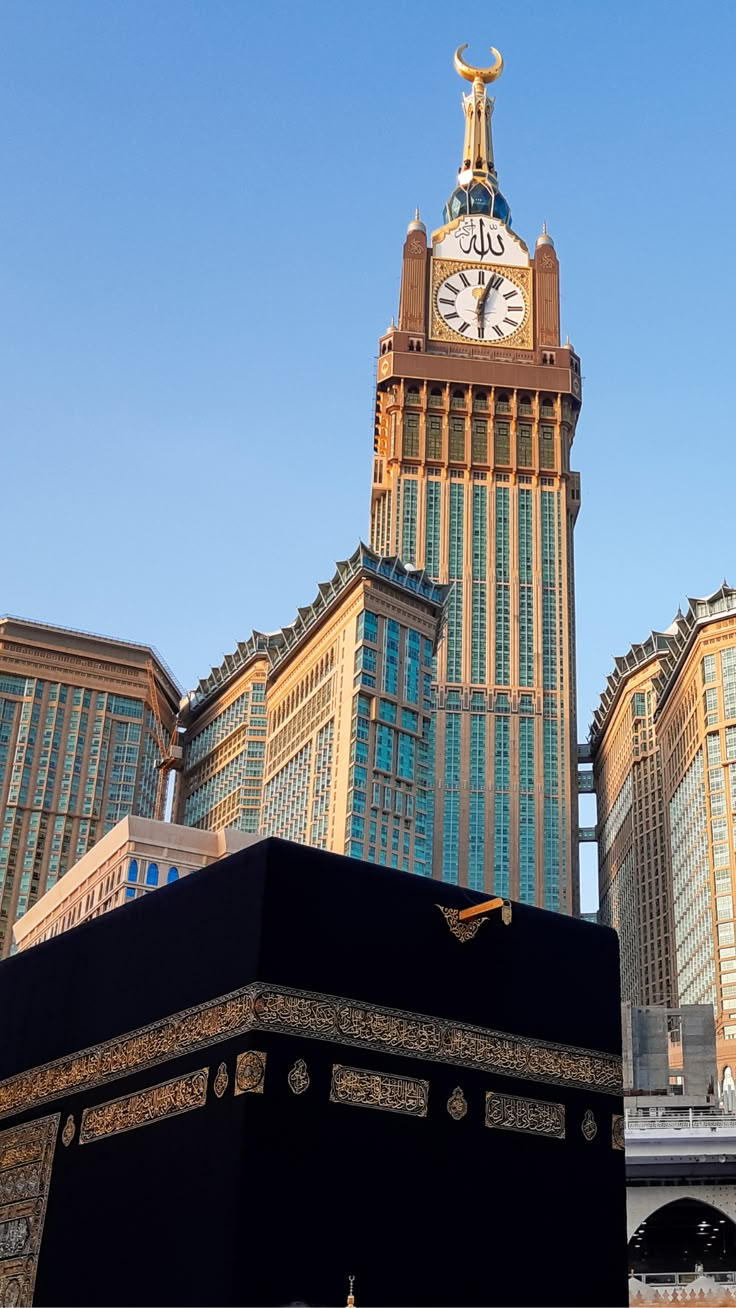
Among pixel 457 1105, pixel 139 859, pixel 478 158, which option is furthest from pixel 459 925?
pixel 478 158

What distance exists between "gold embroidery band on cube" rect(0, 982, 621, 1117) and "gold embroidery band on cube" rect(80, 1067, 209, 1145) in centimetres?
21

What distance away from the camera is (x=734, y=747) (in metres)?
69.0

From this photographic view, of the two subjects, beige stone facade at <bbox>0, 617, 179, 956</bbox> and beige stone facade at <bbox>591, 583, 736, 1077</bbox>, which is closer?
beige stone facade at <bbox>591, 583, 736, 1077</bbox>

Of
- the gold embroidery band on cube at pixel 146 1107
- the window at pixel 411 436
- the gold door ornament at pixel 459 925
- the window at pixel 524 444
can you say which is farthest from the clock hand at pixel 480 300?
the gold embroidery band on cube at pixel 146 1107

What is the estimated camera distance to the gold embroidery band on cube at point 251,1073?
1112cm

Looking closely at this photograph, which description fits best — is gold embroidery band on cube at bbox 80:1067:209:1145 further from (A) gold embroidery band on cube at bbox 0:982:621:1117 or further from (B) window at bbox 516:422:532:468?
(B) window at bbox 516:422:532:468

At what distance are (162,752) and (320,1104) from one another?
257 ft

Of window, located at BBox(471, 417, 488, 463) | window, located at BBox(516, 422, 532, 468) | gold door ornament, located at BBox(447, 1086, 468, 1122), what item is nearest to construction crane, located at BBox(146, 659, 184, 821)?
window, located at BBox(471, 417, 488, 463)

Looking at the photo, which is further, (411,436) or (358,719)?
(411,436)

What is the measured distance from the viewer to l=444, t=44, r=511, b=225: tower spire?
9431 centimetres

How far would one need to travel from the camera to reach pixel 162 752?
8881cm

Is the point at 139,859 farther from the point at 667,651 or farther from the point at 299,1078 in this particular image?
the point at 667,651

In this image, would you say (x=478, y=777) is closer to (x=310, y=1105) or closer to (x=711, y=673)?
(x=711, y=673)

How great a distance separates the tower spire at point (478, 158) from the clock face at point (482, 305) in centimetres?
636
